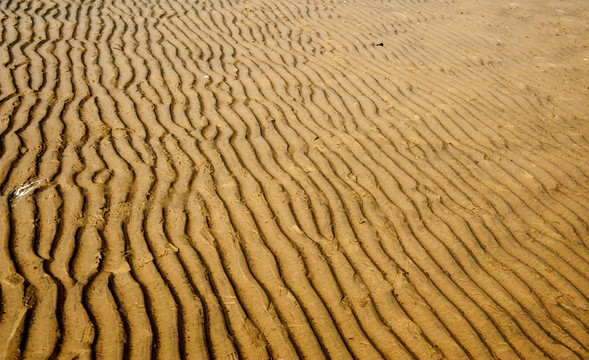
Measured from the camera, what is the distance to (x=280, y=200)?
3.22 metres

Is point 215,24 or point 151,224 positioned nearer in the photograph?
point 151,224

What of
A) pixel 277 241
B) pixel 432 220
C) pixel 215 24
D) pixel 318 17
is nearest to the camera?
pixel 277 241

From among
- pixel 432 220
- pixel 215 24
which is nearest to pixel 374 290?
pixel 432 220

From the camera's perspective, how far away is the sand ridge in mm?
2320

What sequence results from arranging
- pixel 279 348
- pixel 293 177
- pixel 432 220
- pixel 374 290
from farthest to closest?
pixel 293 177 < pixel 432 220 < pixel 374 290 < pixel 279 348

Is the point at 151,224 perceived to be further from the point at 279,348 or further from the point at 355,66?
the point at 355,66

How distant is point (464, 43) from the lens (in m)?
6.76

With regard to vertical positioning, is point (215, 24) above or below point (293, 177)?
above

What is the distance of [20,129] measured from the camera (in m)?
3.66

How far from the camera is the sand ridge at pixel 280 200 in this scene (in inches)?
91.4

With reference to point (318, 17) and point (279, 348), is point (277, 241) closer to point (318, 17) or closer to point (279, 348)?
point (279, 348)

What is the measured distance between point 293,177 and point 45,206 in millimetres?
1941

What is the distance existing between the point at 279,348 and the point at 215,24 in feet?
19.1

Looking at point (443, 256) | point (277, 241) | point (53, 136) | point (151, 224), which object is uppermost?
point (53, 136)
